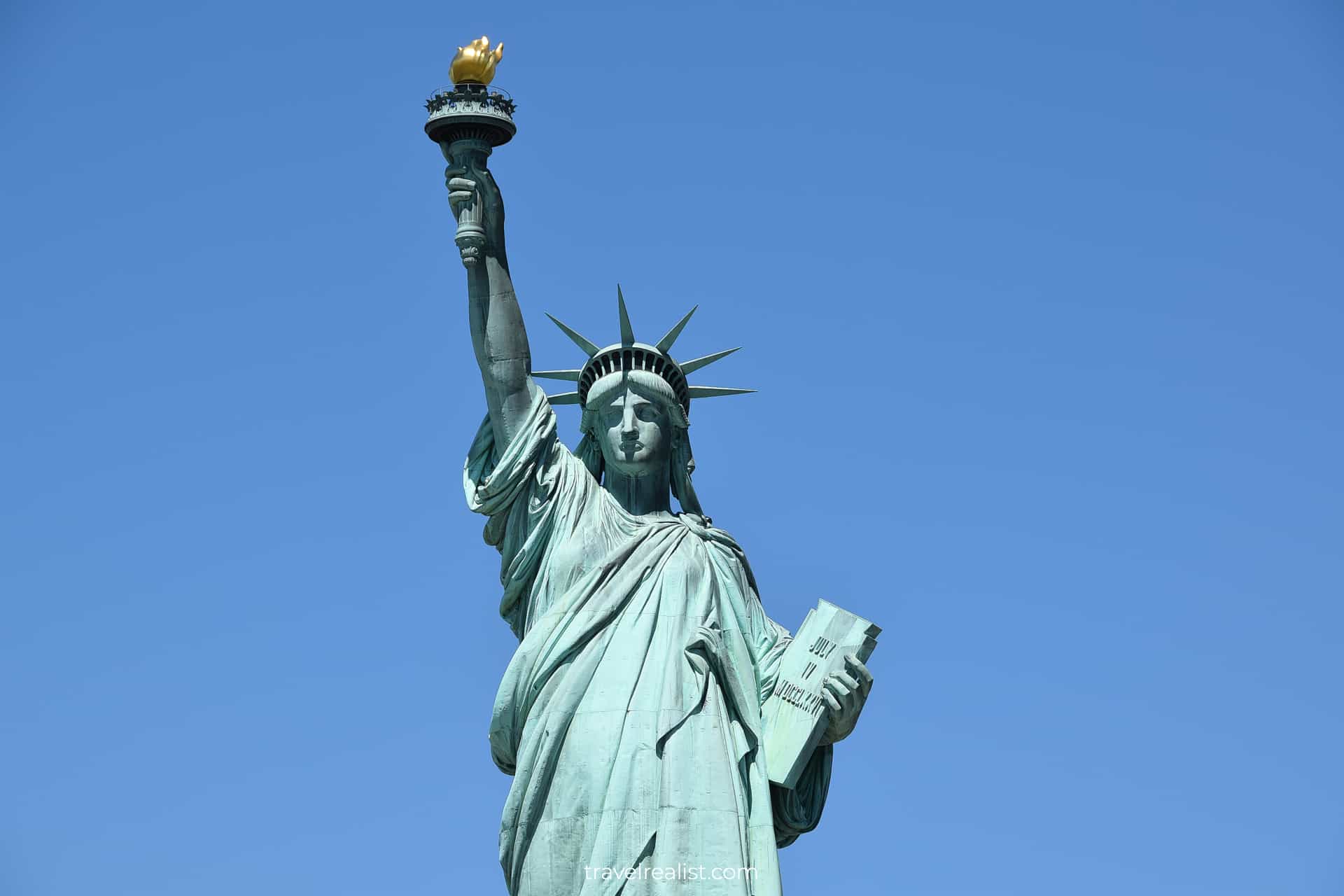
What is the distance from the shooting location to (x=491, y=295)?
2292cm

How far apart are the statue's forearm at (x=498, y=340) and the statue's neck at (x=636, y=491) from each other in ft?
3.58

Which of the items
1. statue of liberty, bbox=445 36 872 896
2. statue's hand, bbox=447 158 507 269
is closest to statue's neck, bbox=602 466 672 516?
statue of liberty, bbox=445 36 872 896

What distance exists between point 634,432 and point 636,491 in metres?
0.58

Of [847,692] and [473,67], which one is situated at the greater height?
[473,67]

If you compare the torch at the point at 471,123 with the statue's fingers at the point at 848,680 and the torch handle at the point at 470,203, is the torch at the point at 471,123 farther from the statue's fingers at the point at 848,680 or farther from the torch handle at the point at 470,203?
the statue's fingers at the point at 848,680

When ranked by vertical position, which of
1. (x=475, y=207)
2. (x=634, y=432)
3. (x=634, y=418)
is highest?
(x=475, y=207)

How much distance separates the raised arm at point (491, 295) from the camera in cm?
2289

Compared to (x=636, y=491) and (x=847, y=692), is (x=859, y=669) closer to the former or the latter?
(x=847, y=692)

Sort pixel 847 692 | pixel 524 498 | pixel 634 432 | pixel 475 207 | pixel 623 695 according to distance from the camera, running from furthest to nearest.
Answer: pixel 634 432
pixel 524 498
pixel 475 207
pixel 847 692
pixel 623 695

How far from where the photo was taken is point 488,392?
2303 cm

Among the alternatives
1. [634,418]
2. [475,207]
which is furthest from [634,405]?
[475,207]

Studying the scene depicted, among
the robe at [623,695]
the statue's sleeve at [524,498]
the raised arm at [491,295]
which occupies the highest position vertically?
the raised arm at [491,295]

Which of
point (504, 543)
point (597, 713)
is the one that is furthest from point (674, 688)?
point (504, 543)

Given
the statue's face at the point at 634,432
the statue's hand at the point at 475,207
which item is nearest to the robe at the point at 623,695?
the statue's face at the point at 634,432
